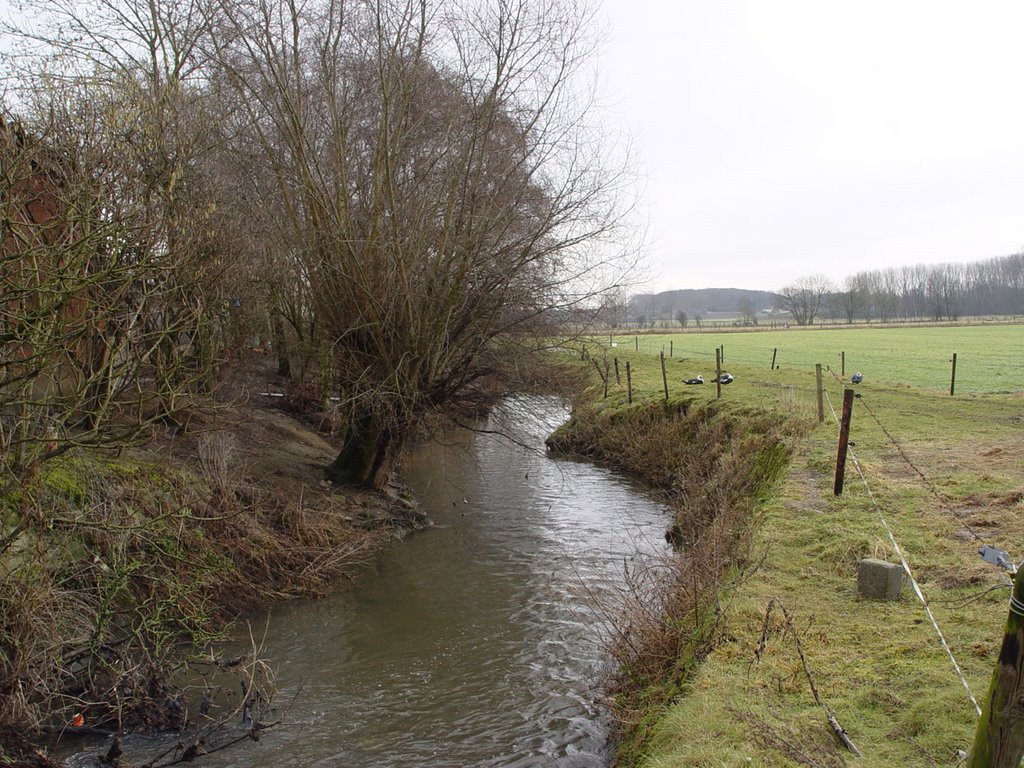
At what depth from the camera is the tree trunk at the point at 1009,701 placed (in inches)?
123

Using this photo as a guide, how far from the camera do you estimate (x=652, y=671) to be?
7246mm

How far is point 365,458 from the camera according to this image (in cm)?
1617

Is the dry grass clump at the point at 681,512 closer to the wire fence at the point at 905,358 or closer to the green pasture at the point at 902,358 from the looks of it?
the green pasture at the point at 902,358

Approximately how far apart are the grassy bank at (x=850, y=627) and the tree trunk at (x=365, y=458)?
6.59m

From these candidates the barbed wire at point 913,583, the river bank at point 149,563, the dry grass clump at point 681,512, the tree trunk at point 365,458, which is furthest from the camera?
the tree trunk at point 365,458

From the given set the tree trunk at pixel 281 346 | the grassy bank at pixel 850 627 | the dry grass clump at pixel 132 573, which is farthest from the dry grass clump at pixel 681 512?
the tree trunk at pixel 281 346

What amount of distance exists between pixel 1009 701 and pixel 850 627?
3824 millimetres

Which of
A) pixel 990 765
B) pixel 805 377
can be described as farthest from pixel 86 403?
pixel 805 377

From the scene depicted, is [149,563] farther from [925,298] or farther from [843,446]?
[925,298]

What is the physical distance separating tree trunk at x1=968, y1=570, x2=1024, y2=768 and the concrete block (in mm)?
4264

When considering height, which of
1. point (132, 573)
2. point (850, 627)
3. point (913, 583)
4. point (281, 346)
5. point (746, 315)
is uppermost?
point (746, 315)

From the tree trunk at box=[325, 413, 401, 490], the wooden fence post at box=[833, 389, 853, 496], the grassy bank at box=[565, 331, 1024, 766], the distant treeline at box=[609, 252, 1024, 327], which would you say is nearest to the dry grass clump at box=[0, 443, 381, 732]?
the tree trunk at box=[325, 413, 401, 490]

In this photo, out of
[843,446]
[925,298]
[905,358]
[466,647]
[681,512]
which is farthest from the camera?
[925,298]

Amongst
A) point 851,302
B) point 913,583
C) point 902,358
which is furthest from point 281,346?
point 851,302
